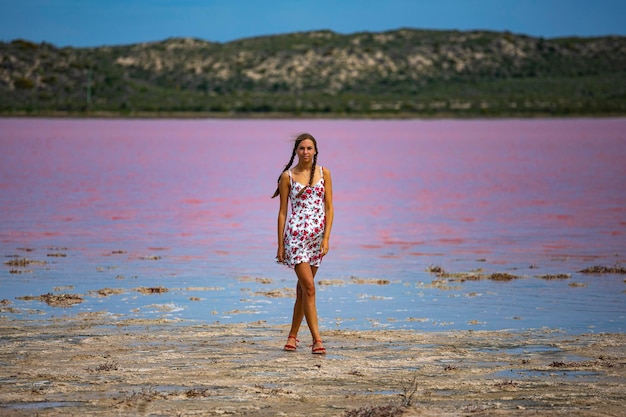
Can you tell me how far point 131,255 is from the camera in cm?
1720

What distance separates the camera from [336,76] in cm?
16212

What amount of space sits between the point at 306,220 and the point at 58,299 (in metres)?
3.97

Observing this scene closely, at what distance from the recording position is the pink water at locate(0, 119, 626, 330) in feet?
42.6

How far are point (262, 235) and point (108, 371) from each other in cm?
1182

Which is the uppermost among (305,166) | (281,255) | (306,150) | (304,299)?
(306,150)

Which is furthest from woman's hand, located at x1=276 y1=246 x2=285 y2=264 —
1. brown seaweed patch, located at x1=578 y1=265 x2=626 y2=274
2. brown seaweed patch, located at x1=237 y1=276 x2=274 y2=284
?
brown seaweed patch, located at x1=578 y1=265 x2=626 y2=274

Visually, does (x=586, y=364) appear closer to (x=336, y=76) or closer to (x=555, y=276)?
(x=555, y=276)

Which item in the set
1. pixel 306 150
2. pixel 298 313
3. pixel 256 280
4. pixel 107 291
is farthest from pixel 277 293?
pixel 306 150

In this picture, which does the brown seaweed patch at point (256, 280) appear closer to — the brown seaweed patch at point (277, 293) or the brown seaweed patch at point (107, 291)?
the brown seaweed patch at point (277, 293)

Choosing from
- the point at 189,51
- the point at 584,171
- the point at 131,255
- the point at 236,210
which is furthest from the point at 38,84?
the point at 131,255

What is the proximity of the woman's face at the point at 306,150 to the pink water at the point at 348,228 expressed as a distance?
7.30 feet

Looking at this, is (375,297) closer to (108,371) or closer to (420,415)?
(108,371)

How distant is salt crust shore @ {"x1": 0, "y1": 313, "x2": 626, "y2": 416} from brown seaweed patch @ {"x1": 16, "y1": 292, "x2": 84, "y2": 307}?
1.46 metres

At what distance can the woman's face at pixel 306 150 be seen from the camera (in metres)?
9.62
